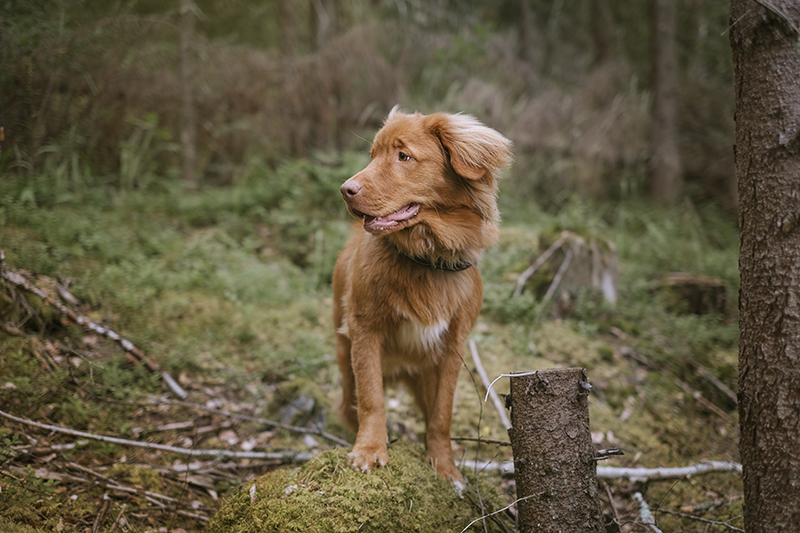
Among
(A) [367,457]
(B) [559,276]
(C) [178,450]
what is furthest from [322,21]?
(A) [367,457]

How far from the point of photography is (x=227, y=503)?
2158 mm

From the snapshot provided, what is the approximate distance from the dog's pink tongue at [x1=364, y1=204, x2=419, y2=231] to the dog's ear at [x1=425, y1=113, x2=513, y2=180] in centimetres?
38

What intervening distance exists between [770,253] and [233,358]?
401 centimetres

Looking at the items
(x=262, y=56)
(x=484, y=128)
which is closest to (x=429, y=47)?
(x=262, y=56)

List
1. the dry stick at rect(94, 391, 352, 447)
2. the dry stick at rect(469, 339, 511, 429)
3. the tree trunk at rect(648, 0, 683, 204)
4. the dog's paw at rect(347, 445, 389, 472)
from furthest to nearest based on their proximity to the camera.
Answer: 1. the tree trunk at rect(648, 0, 683, 204)
2. the dry stick at rect(469, 339, 511, 429)
3. the dry stick at rect(94, 391, 352, 447)
4. the dog's paw at rect(347, 445, 389, 472)

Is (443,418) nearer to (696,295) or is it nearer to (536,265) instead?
(536,265)

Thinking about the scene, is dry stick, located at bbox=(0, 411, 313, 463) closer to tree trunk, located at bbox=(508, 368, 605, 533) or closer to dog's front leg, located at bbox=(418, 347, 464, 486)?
dog's front leg, located at bbox=(418, 347, 464, 486)

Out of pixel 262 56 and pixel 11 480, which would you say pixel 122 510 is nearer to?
pixel 11 480

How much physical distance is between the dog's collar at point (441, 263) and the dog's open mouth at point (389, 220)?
230 mm

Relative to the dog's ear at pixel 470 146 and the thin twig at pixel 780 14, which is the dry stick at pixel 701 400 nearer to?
the dog's ear at pixel 470 146

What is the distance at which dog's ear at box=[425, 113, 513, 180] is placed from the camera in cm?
258

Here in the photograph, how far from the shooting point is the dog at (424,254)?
99.8 inches

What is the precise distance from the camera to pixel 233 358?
412 cm

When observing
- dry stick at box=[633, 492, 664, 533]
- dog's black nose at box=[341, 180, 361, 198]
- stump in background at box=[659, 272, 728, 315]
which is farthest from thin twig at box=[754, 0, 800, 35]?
stump in background at box=[659, 272, 728, 315]
